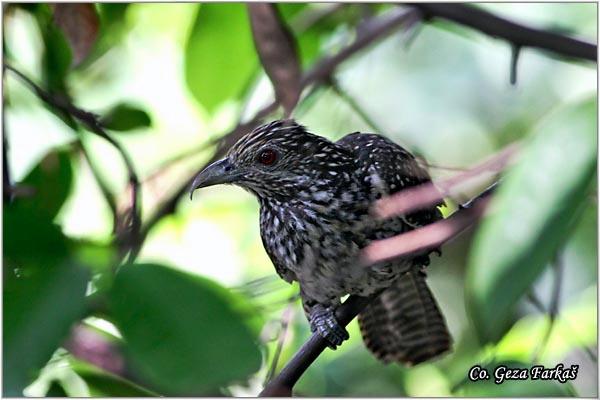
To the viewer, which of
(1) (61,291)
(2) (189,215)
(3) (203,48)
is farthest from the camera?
(2) (189,215)

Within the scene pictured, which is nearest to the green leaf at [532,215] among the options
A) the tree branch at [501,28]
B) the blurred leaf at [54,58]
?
the tree branch at [501,28]

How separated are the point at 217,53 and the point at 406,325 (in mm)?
1196

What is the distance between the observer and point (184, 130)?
15.4 ft

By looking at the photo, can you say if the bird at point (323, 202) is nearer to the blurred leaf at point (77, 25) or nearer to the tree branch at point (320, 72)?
the tree branch at point (320, 72)

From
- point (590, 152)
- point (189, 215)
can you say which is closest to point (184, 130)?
point (189, 215)

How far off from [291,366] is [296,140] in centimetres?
100

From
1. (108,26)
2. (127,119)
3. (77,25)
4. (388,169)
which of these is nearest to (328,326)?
(388,169)

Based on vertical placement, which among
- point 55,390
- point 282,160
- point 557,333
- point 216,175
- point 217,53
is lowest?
point 557,333

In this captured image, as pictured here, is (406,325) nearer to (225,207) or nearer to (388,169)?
(388,169)

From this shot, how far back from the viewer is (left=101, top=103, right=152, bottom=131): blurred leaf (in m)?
2.55

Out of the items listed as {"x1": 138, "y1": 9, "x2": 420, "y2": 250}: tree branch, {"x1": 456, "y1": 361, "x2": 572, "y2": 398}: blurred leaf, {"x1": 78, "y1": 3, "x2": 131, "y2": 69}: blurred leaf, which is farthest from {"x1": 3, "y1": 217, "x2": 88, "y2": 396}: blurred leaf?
{"x1": 78, "y1": 3, "x2": 131, "y2": 69}: blurred leaf

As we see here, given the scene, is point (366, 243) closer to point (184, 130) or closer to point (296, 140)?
point (296, 140)

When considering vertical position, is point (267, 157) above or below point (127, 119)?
below

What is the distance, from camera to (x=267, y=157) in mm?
3086
